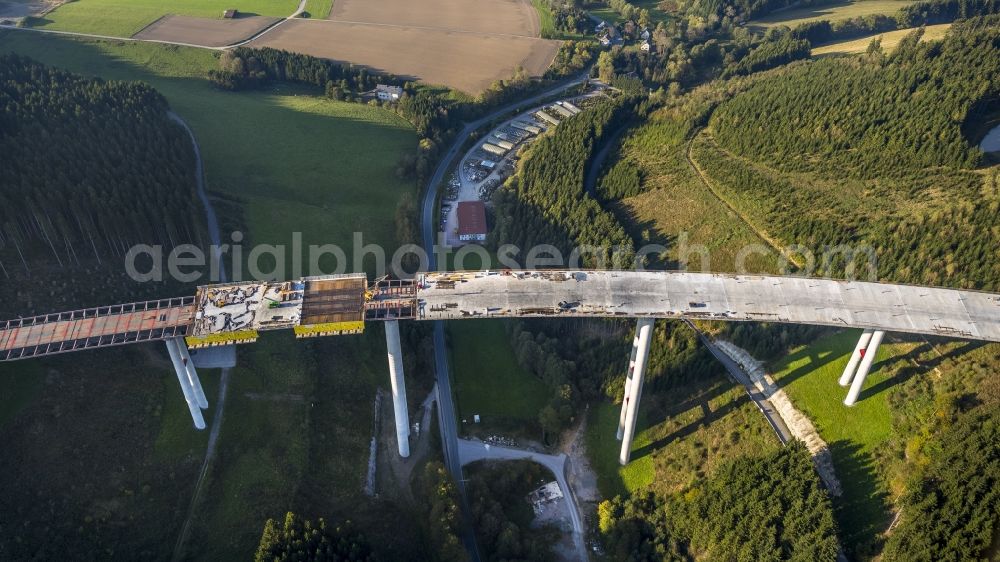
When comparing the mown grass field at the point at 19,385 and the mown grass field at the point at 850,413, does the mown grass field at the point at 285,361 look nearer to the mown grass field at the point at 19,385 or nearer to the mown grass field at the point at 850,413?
the mown grass field at the point at 19,385

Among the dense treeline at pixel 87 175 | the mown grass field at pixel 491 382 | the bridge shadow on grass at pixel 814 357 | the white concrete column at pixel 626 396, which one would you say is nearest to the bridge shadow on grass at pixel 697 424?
the white concrete column at pixel 626 396

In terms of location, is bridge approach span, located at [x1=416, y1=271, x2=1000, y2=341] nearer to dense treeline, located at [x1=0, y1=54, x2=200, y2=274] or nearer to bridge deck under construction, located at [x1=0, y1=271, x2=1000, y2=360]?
bridge deck under construction, located at [x1=0, y1=271, x2=1000, y2=360]

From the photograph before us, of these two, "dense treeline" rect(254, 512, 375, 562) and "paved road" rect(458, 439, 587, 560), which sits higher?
"dense treeline" rect(254, 512, 375, 562)

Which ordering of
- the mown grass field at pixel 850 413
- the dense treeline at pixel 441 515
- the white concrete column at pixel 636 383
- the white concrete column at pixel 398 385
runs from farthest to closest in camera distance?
the white concrete column at pixel 398 385
the white concrete column at pixel 636 383
the dense treeline at pixel 441 515
the mown grass field at pixel 850 413

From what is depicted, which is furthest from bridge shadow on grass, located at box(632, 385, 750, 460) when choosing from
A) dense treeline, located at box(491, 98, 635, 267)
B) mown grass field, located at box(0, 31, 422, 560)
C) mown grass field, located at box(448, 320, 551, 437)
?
mown grass field, located at box(0, 31, 422, 560)

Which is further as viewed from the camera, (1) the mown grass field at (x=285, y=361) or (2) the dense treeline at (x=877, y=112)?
(2) the dense treeline at (x=877, y=112)

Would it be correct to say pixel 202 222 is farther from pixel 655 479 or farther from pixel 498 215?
pixel 655 479
